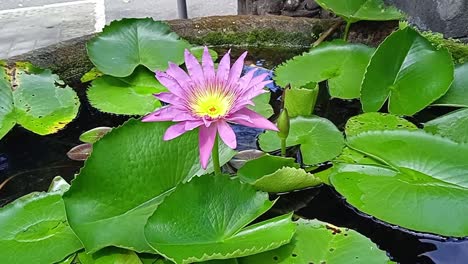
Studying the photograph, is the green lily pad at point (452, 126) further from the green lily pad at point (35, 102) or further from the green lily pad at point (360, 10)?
the green lily pad at point (35, 102)

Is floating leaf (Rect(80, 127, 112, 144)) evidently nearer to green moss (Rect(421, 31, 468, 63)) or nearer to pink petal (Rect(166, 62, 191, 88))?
pink petal (Rect(166, 62, 191, 88))

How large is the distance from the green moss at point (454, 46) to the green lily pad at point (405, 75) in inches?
5.7

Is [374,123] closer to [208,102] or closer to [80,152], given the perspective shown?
[208,102]

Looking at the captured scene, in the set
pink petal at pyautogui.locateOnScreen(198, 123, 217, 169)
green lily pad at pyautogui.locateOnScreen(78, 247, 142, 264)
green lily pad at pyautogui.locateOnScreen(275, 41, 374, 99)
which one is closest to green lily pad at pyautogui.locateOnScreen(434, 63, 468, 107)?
green lily pad at pyautogui.locateOnScreen(275, 41, 374, 99)

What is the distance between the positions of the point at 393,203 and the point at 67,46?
0.88 metres

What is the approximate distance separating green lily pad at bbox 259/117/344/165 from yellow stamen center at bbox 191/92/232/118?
26 centimetres

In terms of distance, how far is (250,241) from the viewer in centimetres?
64

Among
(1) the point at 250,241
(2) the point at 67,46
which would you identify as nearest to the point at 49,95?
(2) the point at 67,46

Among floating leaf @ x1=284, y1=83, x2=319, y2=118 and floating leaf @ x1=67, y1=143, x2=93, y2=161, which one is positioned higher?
floating leaf @ x1=284, y1=83, x2=319, y2=118

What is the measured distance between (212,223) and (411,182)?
12.5 inches

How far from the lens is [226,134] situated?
2.08ft

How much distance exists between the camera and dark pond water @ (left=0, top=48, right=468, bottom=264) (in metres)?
0.72

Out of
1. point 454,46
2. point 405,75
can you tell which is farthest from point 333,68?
point 454,46

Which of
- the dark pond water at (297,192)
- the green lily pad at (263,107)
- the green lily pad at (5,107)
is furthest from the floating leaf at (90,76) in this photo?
the green lily pad at (263,107)
